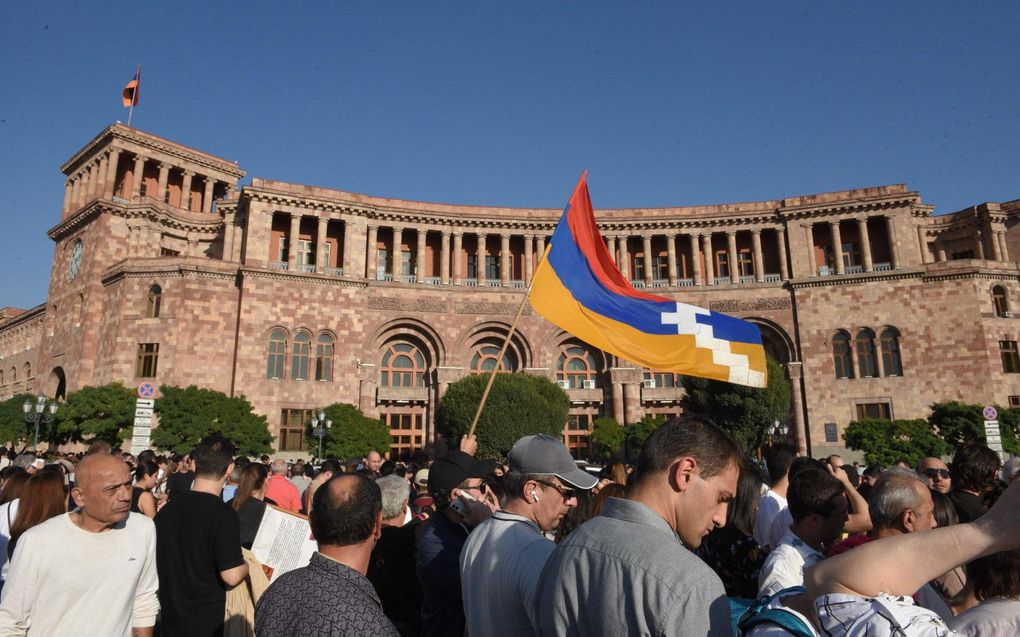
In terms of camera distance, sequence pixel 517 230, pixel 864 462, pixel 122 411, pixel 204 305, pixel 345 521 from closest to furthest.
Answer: pixel 345 521
pixel 122 411
pixel 864 462
pixel 204 305
pixel 517 230

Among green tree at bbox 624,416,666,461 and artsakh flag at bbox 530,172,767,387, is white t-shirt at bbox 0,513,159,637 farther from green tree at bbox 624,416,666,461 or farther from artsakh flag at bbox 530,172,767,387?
green tree at bbox 624,416,666,461

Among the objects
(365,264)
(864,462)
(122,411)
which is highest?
(365,264)

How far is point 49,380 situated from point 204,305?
43.6ft

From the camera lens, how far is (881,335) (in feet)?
118

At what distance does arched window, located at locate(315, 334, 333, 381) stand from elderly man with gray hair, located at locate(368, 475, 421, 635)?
30.3m

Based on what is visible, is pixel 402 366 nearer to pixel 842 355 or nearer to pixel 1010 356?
pixel 842 355

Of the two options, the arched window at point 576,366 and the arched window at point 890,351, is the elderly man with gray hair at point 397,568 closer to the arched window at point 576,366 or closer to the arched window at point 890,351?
the arched window at point 576,366

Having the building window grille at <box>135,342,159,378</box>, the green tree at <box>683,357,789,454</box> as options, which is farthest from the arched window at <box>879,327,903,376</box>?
the building window grille at <box>135,342,159,378</box>

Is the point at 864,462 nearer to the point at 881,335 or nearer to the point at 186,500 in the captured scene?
the point at 881,335

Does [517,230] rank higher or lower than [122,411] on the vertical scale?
higher

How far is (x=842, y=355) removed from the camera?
3656 centimetres

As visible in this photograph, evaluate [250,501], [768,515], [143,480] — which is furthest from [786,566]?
[143,480]

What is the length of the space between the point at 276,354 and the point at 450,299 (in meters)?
9.91

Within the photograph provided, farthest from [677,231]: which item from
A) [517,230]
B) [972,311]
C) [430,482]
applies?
[430,482]
